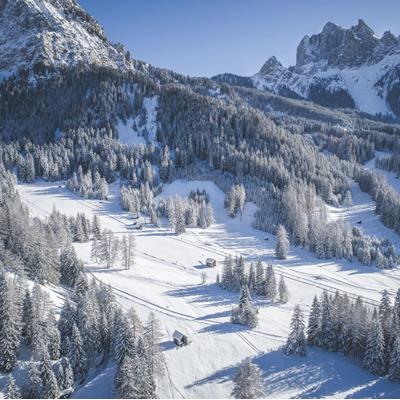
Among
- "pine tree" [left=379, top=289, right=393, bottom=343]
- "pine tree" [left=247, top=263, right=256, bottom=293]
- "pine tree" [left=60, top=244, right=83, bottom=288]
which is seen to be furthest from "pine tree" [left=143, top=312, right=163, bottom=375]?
"pine tree" [left=379, top=289, right=393, bottom=343]

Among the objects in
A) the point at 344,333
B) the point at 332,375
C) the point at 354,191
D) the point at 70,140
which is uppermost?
the point at 70,140

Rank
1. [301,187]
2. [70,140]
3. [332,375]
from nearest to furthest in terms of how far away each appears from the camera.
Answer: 1. [332,375]
2. [301,187]
3. [70,140]

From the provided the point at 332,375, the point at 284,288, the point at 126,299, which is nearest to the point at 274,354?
the point at 332,375

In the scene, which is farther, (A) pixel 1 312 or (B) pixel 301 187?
(B) pixel 301 187

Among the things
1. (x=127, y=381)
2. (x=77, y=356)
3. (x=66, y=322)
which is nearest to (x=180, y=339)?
(x=127, y=381)

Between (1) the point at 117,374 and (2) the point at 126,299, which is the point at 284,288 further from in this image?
(1) the point at 117,374

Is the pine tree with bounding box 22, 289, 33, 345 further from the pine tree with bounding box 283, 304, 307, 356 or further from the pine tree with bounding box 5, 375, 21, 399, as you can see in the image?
the pine tree with bounding box 283, 304, 307, 356
